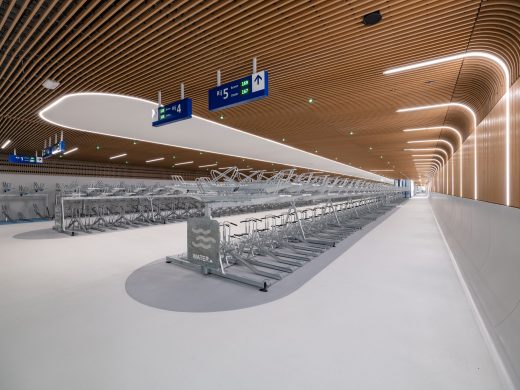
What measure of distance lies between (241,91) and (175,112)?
1.91 m

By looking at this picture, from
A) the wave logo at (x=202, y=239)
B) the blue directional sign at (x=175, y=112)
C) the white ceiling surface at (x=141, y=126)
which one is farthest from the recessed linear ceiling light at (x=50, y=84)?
the wave logo at (x=202, y=239)

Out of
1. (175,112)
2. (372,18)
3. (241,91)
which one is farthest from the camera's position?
(175,112)

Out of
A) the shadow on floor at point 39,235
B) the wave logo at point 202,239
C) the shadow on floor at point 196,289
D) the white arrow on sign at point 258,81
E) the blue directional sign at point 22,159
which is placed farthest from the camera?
the blue directional sign at point 22,159

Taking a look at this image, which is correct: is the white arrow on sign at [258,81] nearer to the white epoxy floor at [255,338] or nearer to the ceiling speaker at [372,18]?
the ceiling speaker at [372,18]

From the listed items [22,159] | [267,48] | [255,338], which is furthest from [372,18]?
[22,159]

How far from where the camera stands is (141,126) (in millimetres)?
10789

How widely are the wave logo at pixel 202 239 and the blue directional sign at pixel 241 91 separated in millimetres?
2247

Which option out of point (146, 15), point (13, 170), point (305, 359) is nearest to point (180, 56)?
point (146, 15)

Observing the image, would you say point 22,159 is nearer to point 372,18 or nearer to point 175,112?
point 175,112

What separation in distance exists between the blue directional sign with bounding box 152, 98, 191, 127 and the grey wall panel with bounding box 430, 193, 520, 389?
17.3 ft

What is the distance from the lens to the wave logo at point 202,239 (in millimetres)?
4008

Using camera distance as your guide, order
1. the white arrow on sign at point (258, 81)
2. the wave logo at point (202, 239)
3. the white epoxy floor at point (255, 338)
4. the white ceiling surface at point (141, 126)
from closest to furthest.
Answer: the white epoxy floor at point (255, 338)
the wave logo at point (202, 239)
the white arrow on sign at point (258, 81)
the white ceiling surface at point (141, 126)

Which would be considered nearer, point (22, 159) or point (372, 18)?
point (372, 18)

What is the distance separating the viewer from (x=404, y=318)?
8.91 ft
